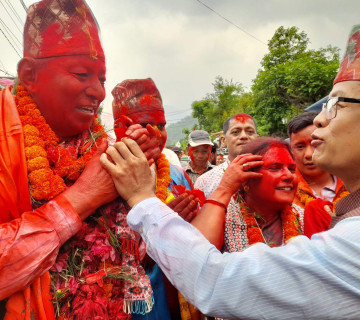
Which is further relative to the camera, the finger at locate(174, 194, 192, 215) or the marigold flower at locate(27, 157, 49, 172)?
the finger at locate(174, 194, 192, 215)

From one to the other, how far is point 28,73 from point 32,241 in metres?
0.80

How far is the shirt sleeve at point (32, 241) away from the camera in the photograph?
1.13 meters

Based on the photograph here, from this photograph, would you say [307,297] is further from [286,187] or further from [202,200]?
[286,187]

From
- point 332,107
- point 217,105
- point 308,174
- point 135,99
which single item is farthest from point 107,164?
point 217,105

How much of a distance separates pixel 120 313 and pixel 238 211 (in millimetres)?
1229

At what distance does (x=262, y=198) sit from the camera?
2270mm

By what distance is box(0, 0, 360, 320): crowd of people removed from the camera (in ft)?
3.68

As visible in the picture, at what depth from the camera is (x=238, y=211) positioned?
7.74ft

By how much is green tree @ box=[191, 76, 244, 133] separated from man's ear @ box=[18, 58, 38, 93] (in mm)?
47546

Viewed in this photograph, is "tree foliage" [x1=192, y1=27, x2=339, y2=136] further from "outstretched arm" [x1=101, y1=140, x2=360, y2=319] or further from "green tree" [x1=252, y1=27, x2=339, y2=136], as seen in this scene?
"outstretched arm" [x1=101, y1=140, x2=360, y2=319]

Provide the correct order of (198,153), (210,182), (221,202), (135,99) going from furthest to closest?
1. (198,153)
2. (210,182)
3. (135,99)
4. (221,202)

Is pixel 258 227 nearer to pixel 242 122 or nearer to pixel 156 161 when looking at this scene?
pixel 156 161

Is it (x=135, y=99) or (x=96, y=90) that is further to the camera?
(x=135, y=99)

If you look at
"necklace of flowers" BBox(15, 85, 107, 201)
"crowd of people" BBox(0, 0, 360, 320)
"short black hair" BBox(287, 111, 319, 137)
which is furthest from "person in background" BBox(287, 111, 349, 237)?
"necklace of flowers" BBox(15, 85, 107, 201)
